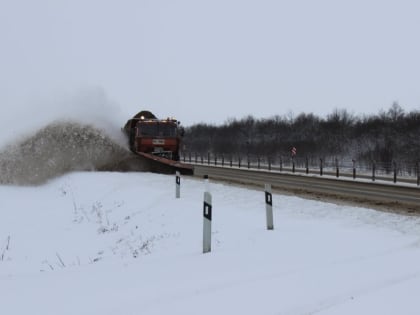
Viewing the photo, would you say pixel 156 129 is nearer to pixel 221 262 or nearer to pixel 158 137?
pixel 158 137

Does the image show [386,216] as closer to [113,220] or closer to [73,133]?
[113,220]

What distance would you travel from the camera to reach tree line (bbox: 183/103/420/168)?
148 feet

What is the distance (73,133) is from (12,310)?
22711 mm

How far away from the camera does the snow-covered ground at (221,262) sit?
4.21m

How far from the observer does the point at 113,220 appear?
44.8 feet

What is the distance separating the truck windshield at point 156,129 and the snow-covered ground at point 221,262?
471 inches

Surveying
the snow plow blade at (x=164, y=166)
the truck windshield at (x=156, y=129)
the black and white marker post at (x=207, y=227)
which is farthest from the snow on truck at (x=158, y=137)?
the black and white marker post at (x=207, y=227)

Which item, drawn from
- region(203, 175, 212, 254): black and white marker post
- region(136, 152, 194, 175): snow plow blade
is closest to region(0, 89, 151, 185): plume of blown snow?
region(136, 152, 194, 175): snow plow blade

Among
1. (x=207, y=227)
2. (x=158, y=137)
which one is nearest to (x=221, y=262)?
(x=207, y=227)

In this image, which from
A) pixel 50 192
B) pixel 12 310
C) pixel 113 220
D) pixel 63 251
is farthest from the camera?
pixel 50 192

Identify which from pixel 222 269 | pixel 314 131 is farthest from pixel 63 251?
pixel 314 131

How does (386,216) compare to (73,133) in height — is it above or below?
below

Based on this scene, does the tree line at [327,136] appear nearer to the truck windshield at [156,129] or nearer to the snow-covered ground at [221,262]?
the truck windshield at [156,129]

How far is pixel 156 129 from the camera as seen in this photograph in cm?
2583
